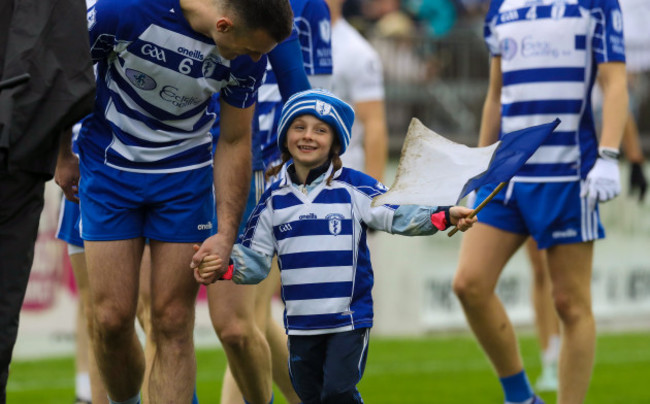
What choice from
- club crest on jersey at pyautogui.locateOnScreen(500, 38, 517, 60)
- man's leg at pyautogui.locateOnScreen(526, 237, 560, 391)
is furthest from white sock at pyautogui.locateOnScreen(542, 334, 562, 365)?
club crest on jersey at pyautogui.locateOnScreen(500, 38, 517, 60)

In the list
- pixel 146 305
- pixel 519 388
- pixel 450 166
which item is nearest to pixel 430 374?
pixel 519 388

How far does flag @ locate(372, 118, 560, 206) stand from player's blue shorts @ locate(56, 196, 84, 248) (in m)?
1.95

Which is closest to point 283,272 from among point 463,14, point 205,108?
point 205,108

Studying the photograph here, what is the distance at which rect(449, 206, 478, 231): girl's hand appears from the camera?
13.6 ft

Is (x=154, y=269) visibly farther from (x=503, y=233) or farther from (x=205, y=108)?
(x=503, y=233)

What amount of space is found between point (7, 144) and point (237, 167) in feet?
4.28

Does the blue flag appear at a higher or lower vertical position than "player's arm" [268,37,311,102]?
lower

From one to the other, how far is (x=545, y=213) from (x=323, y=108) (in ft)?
5.39

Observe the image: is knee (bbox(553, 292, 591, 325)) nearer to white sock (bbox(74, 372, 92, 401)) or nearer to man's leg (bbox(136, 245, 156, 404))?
man's leg (bbox(136, 245, 156, 404))

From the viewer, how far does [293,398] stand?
584 cm

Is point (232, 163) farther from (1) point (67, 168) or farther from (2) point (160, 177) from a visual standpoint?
(1) point (67, 168)

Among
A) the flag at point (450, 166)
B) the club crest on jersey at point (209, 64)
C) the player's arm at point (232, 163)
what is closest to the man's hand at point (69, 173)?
the player's arm at point (232, 163)

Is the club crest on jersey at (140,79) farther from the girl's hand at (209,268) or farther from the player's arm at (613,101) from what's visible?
the player's arm at (613,101)

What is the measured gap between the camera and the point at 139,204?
4.79m
